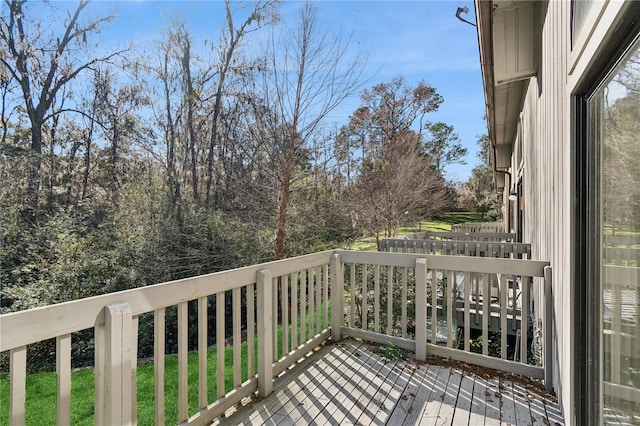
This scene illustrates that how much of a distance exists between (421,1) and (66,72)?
7406mm

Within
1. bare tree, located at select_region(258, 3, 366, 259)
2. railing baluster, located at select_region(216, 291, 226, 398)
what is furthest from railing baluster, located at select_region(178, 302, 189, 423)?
bare tree, located at select_region(258, 3, 366, 259)

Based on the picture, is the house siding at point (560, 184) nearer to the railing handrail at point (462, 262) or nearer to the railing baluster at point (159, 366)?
the railing handrail at point (462, 262)

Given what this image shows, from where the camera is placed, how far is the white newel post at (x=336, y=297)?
3.50 meters

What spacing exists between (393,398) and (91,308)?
2.00 metres

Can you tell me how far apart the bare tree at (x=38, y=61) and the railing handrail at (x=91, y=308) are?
6.69 metres

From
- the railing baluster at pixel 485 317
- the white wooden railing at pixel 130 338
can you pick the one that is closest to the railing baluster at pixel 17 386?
the white wooden railing at pixel 130 338

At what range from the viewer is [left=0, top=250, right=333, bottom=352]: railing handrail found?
1.27 meters

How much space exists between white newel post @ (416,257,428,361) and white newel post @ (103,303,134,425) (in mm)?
2215

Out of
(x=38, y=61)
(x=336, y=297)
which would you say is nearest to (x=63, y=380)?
(x=336, y=297)

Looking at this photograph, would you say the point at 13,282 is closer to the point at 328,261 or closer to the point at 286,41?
the point at 328,261

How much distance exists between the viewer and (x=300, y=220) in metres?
Answer: 7.00

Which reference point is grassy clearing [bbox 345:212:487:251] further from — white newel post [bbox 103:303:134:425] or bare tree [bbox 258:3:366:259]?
white newel post [bbox 103:303:134:425]

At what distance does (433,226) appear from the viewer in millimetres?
16750

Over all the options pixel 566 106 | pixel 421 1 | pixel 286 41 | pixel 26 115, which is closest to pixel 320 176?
pixel 286 41
